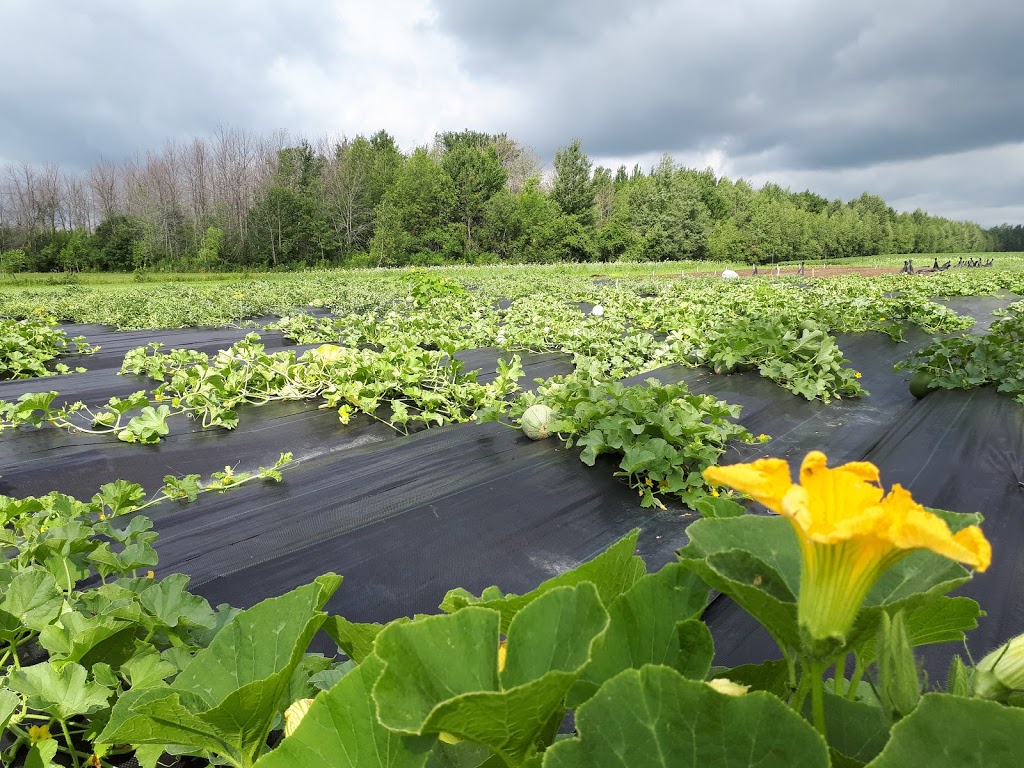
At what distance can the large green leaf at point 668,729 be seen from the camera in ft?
1.30

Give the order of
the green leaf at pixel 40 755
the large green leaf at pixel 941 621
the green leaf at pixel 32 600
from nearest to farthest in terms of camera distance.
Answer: the large green leaf at pixel 941 621, the green leaf at pixel 40 755, the green leaf at pixel 32 600

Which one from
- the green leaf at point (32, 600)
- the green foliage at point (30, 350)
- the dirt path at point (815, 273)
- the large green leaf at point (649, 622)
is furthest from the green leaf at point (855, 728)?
the dirt path at point (815, 273)

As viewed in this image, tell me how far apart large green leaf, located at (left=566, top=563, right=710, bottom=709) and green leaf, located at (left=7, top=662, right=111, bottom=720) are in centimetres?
87

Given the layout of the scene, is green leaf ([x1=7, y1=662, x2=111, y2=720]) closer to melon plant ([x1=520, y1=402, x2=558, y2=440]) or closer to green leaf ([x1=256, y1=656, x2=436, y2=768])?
green leaf ([x1=256, y1=656, x2=436, y2=768])

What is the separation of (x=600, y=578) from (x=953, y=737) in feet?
1.07

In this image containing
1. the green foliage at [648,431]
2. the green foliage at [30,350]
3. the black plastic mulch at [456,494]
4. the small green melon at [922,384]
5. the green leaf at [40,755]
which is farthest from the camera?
the green foliage at [30,350]

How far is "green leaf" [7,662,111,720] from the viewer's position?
0.92 metres

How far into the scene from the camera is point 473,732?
44cm

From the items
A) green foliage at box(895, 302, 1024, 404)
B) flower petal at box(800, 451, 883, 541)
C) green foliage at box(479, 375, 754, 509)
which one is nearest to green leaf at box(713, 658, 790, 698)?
flower petal at box(800, 451, 883, 541)

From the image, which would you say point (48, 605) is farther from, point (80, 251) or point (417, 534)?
point (80, 251)

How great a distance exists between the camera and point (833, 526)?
40cm

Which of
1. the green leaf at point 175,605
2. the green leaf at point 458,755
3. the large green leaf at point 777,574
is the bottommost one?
the green leaf at point 175,605

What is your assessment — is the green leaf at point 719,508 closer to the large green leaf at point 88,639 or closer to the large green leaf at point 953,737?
the large green leaf at point 953,737

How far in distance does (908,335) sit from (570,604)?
9081mm
